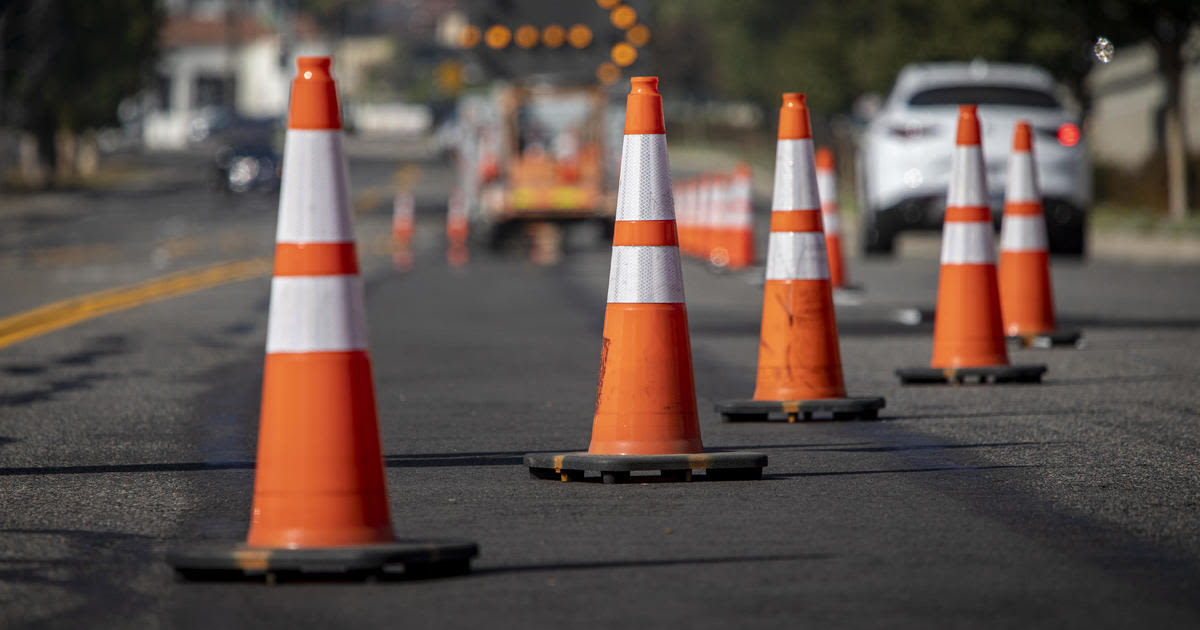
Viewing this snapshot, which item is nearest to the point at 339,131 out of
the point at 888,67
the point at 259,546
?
the point at 259,546

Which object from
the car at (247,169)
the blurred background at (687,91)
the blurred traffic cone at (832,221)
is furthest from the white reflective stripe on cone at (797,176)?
the car at (247,169)

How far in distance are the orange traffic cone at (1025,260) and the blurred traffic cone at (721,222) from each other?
10.5 meters

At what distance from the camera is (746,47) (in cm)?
7625

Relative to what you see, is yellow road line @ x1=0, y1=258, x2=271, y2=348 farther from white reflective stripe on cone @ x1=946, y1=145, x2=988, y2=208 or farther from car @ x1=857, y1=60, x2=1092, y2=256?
car @ x1=857, y1=60, x2=1092, y2=256

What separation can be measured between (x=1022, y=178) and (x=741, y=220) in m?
10.5

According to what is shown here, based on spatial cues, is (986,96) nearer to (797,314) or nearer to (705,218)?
(705,218)

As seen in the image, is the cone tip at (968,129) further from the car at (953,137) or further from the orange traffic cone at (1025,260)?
the car at (953,137)

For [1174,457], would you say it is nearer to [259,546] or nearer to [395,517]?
[395,517]

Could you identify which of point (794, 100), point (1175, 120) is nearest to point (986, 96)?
point (1175, 120)

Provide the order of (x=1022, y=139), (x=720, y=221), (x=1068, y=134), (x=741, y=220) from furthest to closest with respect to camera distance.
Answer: (x=720, y=221) → (x=741, y=220) → (x=1068, y=134) → (x=1022, y=139)

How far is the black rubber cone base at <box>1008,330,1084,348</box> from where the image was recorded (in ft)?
35.9

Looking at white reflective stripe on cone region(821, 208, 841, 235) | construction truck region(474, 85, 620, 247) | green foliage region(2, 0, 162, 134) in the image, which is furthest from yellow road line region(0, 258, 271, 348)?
green foliage region(2, 0, 162, 134)

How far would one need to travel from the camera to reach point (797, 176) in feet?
26.5

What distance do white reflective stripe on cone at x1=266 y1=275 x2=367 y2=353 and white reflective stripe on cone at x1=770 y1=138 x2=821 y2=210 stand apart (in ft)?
10.8
